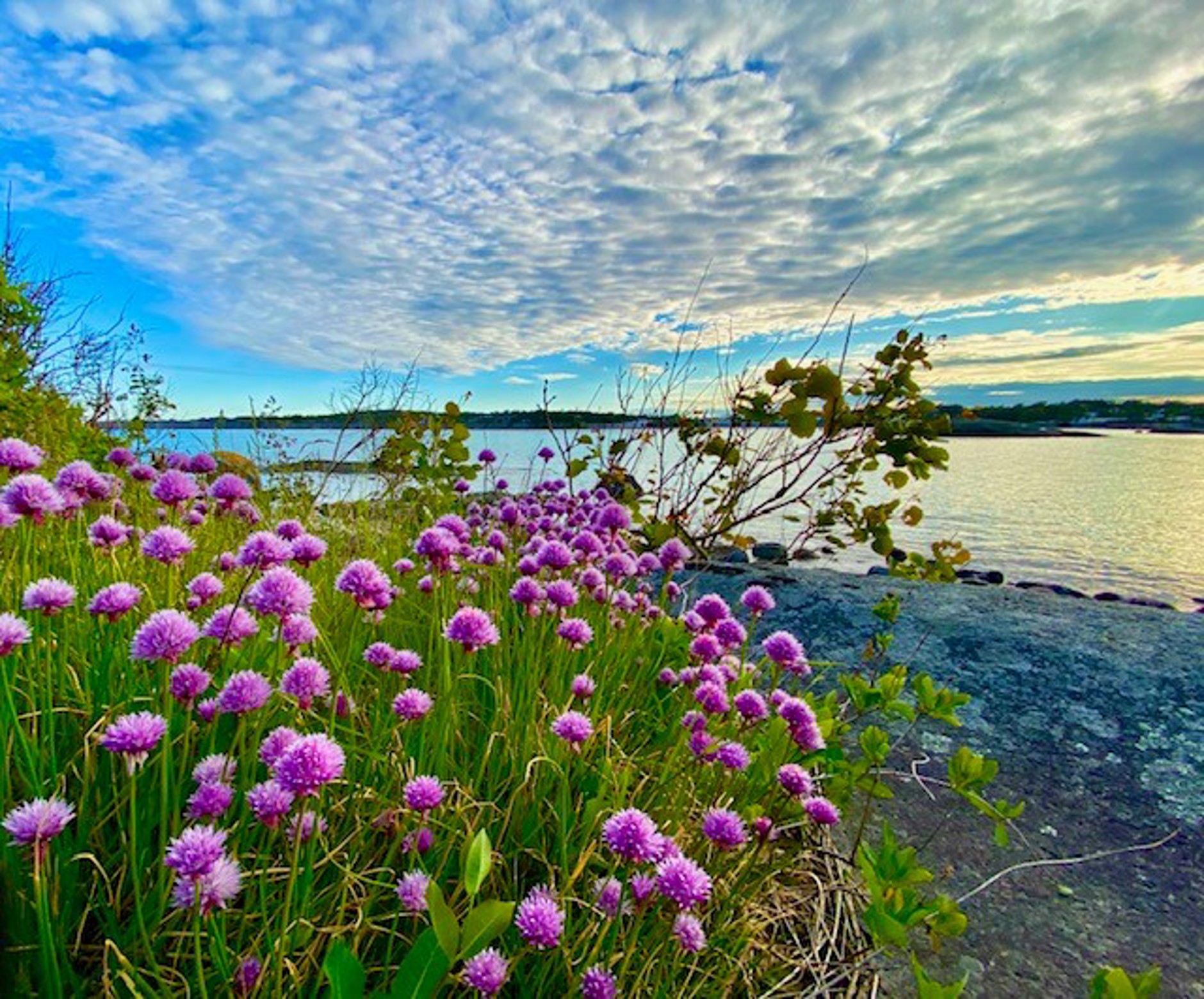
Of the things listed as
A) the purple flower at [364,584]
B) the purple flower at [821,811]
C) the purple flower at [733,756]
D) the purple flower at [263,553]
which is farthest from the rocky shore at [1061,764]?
the purple flower at [263,553]

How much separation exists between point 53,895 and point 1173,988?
196 centimetres

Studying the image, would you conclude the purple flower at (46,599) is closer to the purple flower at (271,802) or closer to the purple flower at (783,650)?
the purple flower at (271,802)

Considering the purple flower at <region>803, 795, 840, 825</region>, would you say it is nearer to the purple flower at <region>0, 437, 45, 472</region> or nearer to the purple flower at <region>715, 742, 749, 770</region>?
the purple flower at <region>715, 742, 749, 770</region>

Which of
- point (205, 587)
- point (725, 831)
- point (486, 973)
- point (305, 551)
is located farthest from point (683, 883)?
point (205, 587)

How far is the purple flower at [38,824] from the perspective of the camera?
82 cm

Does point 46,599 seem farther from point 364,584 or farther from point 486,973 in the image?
point 486,973

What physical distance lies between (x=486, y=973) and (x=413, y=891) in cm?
19

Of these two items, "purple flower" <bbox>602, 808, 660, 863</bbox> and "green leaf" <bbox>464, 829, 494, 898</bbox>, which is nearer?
"green leaf" <bbox>464, 829, 494, 898</bbox>

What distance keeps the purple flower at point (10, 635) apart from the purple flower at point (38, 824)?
333 mm

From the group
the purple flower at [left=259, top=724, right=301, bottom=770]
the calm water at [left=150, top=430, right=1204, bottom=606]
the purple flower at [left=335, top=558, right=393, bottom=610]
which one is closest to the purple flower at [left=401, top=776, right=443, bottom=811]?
the purple flower at [left=259, top=724, right=301, bottom=770]

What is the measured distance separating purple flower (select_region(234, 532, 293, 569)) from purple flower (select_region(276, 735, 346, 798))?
60 cm

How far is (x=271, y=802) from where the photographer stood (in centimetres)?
95

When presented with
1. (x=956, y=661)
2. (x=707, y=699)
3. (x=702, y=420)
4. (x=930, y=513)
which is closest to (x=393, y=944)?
(x=707, y=699)

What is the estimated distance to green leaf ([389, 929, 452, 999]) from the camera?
0.75 metres
